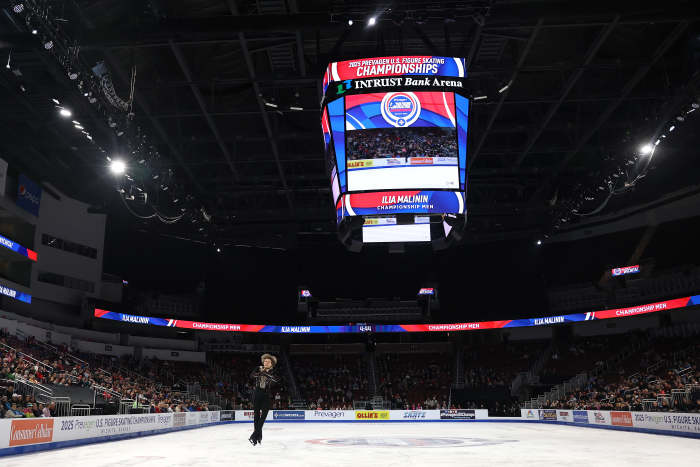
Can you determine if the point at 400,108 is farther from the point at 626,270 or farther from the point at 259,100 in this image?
the point at 626,270

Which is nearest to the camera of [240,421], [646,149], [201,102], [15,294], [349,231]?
[349,231]

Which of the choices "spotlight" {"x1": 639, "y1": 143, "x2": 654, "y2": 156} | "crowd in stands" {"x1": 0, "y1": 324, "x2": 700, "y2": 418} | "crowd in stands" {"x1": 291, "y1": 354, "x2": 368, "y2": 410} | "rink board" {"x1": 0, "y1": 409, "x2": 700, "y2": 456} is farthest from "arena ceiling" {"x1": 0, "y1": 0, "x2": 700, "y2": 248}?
"crowd in stands" {"x1": 291, "y1": 354, "x2": 368, "y2": 410}

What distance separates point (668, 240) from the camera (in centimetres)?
3741

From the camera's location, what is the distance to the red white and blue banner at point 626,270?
3848cm

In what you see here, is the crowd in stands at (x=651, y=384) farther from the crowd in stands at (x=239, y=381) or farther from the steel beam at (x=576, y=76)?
the crowd in stands at (x=239, y=381)

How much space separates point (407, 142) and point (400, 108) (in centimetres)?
89

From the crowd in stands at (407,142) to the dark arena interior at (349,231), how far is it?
6 centimetres

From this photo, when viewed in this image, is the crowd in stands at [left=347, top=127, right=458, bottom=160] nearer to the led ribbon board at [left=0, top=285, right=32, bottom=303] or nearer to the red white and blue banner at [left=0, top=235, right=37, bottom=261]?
the red white and blue banner at [left=0, top=235, right=37, bottom=261]

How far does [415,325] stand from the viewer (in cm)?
4506

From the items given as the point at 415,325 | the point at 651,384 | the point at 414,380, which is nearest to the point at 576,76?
the point at 651,384

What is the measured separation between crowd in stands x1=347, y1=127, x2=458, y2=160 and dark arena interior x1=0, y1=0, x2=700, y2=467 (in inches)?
2.4

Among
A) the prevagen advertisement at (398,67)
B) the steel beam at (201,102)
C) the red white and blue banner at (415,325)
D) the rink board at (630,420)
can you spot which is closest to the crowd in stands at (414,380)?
the red white and blue banner at (415,325)

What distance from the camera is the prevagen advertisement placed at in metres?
14.1

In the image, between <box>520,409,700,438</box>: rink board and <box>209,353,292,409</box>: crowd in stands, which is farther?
<box>209,353,292,409</box>: crowd in stands
